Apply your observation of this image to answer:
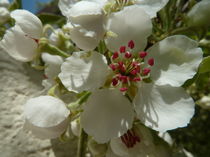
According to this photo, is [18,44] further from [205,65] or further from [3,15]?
[205,65]

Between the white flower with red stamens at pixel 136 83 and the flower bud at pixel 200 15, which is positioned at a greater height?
the flower bud at pixel 200 15

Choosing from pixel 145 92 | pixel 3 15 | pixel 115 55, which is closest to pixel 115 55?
pixel 115 55

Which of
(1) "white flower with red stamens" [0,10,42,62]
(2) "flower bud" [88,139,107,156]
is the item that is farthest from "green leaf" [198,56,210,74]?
(1) "white flower with red stamens" [0,10,42,62]

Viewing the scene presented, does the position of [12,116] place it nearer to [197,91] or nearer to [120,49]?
[120,49]

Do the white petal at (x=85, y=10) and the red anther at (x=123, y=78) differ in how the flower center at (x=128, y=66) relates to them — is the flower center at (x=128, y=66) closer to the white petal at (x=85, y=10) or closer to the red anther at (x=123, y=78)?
the red anther at (x=123, y=78)

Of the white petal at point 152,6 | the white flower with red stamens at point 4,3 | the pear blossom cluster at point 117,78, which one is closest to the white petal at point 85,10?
the pear blossom cluster at point 117,78
